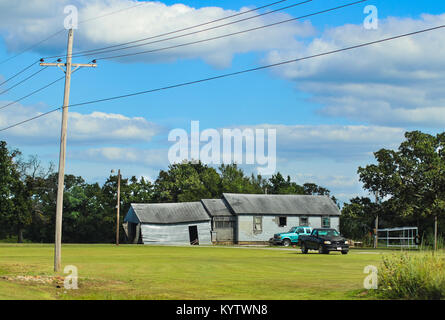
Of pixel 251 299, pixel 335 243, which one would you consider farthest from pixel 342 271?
pixel 335 243

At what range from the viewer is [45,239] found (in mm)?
98812

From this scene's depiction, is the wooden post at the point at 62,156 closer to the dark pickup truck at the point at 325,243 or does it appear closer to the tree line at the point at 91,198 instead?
the dark pickup truck at the point at 325,243

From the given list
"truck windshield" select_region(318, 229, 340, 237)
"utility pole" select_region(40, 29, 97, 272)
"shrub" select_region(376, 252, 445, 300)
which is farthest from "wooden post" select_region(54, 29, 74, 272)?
"truck windshield" select_region(318, 229, 340, 237)

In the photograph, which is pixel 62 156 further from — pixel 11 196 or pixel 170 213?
pixel 11 196

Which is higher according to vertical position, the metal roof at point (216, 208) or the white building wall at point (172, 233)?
the metal roof at point (216, 208)

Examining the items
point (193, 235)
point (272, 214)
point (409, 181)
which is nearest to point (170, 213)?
point (193, 235)

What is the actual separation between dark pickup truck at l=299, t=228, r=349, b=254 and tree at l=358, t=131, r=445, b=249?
40.7ft

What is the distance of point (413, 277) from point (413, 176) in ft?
136

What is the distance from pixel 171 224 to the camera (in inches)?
2992

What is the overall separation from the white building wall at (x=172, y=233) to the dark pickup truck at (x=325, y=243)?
3242cm

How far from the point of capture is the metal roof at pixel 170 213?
75125 mm

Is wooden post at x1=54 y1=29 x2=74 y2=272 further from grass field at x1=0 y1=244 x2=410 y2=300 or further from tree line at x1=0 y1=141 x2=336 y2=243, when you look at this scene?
tree line at x1=0 y1=141 x2=336 y2=243

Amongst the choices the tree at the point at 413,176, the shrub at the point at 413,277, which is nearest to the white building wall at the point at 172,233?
the tree at the point at 413,176

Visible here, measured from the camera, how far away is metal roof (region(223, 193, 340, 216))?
255ft
